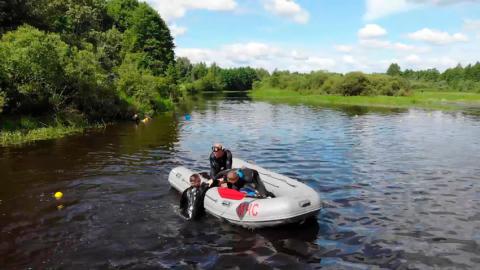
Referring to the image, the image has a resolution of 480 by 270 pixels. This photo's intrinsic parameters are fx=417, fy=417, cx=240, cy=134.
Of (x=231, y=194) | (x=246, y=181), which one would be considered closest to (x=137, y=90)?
(x=246, y=181)

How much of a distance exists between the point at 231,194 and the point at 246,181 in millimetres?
704

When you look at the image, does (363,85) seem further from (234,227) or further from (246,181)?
(234,227)

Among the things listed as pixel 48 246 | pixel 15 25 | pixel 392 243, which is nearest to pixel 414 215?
pixel 392 243

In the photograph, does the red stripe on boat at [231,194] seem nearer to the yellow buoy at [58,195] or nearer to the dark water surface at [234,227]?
the dark water surface at [234,227]

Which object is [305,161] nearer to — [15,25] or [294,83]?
[15,25]

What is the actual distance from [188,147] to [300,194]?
14280 mm

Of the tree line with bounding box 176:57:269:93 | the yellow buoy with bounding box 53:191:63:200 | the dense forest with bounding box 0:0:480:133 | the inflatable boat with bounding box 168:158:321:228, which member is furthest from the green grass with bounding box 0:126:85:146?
the tree line with bounding box 176:57:269:93

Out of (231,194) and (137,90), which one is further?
(137,90)

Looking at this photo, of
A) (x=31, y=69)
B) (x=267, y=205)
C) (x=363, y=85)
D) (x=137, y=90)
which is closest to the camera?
(x=267, y=205)

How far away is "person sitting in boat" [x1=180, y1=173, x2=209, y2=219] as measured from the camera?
12477 millimetres

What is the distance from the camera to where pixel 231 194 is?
12.1 metres

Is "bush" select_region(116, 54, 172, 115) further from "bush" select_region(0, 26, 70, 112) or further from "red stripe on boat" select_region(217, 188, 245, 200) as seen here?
"red stripe on boat" select_region(217, 188, 245, 200)

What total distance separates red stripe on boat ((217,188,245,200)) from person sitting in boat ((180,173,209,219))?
2.15ft

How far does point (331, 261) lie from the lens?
32.1 feet
